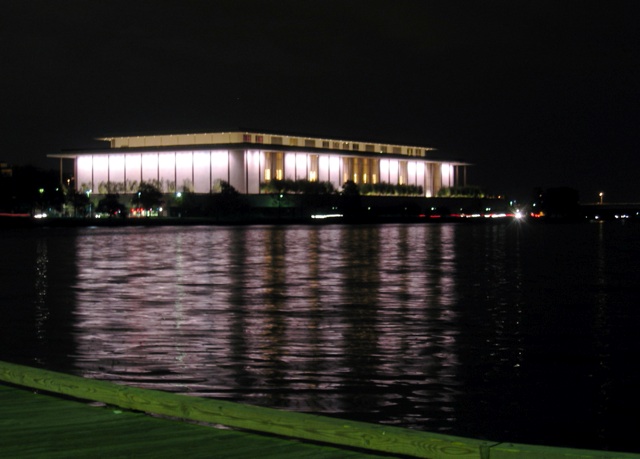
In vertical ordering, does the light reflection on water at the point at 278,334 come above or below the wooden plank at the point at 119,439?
below

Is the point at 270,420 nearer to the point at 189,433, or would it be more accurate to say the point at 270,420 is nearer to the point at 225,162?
the point at 189,433

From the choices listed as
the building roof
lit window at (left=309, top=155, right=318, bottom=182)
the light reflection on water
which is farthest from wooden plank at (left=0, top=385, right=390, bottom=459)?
lit window at (left=309, top=155, right=318, bottom=182)

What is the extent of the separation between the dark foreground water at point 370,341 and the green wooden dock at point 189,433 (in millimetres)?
2228

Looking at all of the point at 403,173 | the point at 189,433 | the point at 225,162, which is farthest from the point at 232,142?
the point at 189,433

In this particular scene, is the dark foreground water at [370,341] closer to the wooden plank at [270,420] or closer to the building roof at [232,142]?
the wooden plank at [270,420]

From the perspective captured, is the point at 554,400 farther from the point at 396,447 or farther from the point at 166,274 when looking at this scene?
the point at 166,274

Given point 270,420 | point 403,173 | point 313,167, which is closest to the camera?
point 270,420

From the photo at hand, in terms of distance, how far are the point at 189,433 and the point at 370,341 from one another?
326 inches

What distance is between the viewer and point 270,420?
8.55m

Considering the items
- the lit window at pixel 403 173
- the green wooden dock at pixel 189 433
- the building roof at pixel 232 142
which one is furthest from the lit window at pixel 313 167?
the green wooden dock at pixel 189 433

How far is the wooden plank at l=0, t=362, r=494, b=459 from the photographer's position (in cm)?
771

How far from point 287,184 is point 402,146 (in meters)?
45.3

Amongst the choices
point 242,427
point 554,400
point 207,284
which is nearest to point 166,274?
point 207,284

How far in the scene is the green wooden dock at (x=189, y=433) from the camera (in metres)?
7.74
